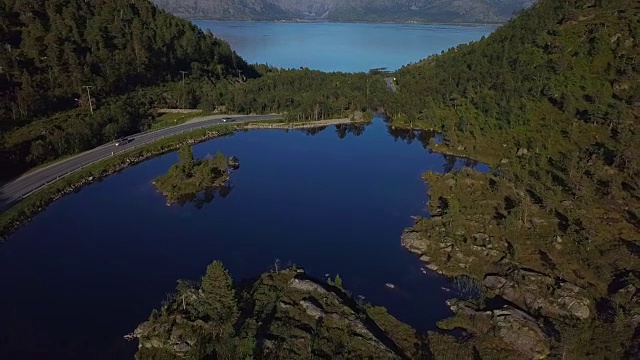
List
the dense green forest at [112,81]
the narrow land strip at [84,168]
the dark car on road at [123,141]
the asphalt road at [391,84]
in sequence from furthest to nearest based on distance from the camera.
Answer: the asphalt road at [391,84] → the dark car on road at [123,141] → the dense green forest at [112,81] → the narrow land strip at [84,168]

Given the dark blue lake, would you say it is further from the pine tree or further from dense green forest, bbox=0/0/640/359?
the pine tree

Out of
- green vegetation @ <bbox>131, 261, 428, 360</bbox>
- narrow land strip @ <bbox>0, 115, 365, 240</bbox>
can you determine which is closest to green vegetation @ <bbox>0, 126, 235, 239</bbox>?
narrow land strip @ <bbox>0, 115, 365, 240</bbox>

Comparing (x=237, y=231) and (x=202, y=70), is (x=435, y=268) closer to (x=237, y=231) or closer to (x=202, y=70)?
(x=237, y=231)

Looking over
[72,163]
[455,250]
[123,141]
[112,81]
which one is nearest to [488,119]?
[455,250]

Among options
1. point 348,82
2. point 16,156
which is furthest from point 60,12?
point 348,82

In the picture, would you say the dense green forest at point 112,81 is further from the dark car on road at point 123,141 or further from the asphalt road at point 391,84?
the asphalt road at point 391,84

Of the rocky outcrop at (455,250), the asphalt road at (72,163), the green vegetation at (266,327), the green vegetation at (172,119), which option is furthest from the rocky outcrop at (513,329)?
the green vegetation at (172,119)

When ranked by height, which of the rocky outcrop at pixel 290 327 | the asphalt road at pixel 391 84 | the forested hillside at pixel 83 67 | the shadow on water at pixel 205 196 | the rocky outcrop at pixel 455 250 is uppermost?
the forested hillside at pixel 83 67
